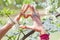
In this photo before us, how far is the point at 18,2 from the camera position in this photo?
1096 millimetres

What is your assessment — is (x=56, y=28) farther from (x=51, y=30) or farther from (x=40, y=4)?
(x=40, y=4)

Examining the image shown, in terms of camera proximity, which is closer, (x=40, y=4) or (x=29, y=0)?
(x=29, y=0)

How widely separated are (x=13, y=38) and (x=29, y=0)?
281 millimetres

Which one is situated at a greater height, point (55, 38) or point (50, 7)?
point (55, 38)

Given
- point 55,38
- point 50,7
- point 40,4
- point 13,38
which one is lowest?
point 13,38

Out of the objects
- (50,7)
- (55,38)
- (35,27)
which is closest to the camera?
(35,27)

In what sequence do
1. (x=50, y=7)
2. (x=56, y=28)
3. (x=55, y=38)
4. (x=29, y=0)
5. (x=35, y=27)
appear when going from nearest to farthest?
(x=35, y=27)
(x=29, y=0)
(x=50, y=7)
(x=56, y=28)
(x=55, y=38)

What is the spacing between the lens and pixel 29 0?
82cm

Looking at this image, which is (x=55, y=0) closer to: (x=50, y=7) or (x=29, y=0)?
(x=50, y=7)

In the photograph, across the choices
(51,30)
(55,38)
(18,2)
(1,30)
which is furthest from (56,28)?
(55,38)

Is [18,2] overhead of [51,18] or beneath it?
overhead

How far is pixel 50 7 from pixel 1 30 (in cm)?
43

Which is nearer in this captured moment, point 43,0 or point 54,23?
point 54,23

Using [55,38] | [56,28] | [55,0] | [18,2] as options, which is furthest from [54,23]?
[55,38]
